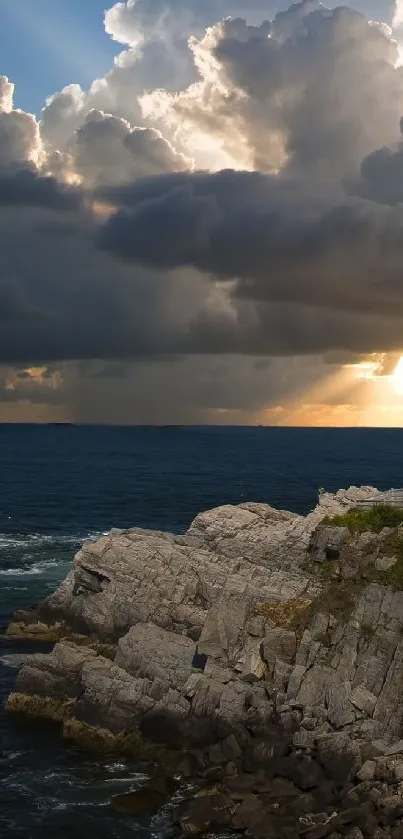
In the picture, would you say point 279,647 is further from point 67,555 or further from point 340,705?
point 67,555

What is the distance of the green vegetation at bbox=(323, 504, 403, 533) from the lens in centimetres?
5656

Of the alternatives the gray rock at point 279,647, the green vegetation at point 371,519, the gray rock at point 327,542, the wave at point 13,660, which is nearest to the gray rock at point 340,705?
the gray rock at point 279,647

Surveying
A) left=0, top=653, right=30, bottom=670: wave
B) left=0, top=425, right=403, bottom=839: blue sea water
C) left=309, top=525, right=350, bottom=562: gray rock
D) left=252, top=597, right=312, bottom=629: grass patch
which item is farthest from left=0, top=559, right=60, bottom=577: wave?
left=252, top=597, right=312, bottom=629: grass patch

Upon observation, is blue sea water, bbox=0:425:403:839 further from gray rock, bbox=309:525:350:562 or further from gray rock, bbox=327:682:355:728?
gray rock, bbox=309:525:350:562

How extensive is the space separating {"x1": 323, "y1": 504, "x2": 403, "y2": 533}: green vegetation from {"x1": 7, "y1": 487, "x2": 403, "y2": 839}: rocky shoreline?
5.6 inches

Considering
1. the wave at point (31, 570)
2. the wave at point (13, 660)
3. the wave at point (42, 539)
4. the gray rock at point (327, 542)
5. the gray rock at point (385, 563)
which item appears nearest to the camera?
the gray rock at point (385, 563)

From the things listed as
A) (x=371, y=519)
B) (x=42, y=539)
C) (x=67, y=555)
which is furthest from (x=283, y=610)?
(x=42, y=539)

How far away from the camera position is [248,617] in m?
52.4

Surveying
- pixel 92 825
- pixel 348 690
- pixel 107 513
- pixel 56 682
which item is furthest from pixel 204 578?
pixel 107 513

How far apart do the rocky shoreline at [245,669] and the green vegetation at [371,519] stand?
14 cm

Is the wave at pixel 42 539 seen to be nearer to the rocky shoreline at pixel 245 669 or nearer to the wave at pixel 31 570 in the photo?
the wave at pixel 31 570

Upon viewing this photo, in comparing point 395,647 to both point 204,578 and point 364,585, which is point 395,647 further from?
point 204,578

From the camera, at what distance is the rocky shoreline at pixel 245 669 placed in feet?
125

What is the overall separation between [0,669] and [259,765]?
939 inches
